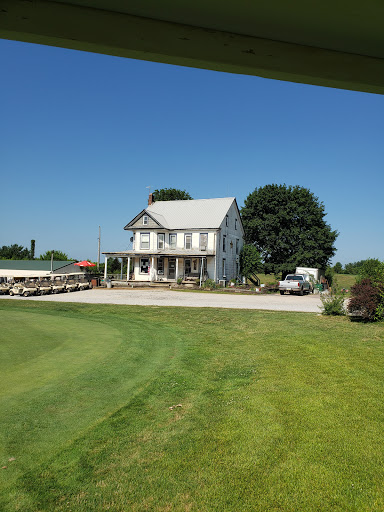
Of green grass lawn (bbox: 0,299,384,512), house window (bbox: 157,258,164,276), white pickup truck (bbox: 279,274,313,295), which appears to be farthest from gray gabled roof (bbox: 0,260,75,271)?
green grass lawn (bbox: 0,299,384,512)

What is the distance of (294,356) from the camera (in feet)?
26.5

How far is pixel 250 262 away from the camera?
43.9m

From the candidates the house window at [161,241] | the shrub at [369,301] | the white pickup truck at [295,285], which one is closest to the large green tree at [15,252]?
the house window at [161,241]

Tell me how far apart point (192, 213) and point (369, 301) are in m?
29.6

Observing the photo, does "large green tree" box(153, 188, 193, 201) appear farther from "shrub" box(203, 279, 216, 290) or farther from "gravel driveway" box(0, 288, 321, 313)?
"gravel driveway" box(0, 288, 321, 313)

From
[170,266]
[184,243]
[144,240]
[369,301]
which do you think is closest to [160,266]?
[170,266]

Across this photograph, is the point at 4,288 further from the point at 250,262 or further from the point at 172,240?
the point at 250,262

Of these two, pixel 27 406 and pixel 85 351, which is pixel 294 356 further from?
pixel 27 406

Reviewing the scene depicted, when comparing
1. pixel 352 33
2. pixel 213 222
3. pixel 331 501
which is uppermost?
pixel 213 222

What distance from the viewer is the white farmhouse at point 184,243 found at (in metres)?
37.9

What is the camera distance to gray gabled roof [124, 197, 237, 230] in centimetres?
3906

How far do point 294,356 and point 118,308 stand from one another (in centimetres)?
1139

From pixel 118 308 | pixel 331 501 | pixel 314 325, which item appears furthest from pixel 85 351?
pixel 118 308

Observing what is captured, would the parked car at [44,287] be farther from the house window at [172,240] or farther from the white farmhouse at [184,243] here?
the house window at [172,240]
